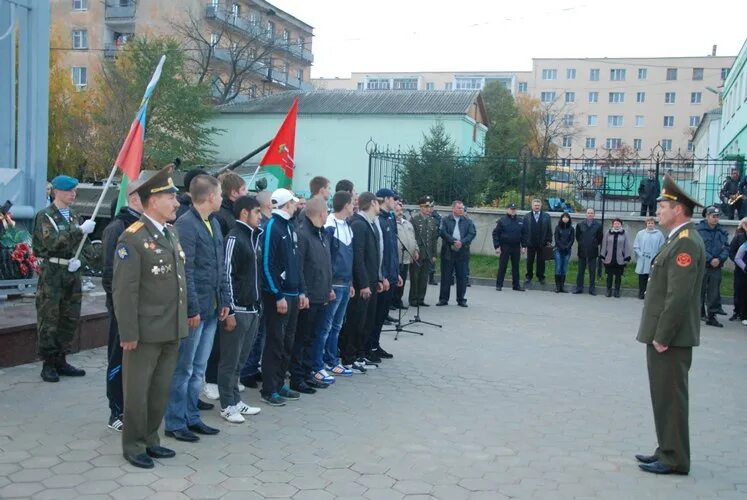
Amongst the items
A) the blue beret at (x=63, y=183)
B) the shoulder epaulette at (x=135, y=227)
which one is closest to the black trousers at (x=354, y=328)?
the blue beret at (x=63, y=183)

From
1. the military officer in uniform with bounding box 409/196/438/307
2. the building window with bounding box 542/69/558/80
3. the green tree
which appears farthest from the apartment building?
the building window with bounding box 542/69/558/80

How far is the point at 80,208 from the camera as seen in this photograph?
60.5 ft

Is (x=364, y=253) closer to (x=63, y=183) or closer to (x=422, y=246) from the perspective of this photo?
(x=63, y=183)

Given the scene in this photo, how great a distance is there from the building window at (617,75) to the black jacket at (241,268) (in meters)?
88.6

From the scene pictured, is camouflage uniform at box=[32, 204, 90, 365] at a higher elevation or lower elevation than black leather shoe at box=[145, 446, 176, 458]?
higher

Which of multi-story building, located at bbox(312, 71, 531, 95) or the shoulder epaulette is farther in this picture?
multi-story building, located at bbox(312, 71, 531, 95)

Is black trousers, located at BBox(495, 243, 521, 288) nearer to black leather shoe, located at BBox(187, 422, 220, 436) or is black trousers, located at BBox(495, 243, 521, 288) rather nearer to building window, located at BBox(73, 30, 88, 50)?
black leather shoe, located at BBox(187, 422, 220, 436)

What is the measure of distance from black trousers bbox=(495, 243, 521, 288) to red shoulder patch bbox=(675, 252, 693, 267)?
1181 cm

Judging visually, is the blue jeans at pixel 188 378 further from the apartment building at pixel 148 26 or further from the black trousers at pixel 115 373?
the apartment building at pixel 148 26

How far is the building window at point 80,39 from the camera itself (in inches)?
2054

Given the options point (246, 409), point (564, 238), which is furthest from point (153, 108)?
point (246, 409)

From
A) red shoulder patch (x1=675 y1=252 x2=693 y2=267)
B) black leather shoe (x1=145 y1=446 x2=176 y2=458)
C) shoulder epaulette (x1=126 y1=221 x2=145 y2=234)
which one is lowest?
black leather shoe (x1=145 y1=446 x2=176 y2=458)

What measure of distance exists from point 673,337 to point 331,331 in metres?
3.88

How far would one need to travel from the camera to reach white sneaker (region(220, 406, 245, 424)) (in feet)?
20.6
